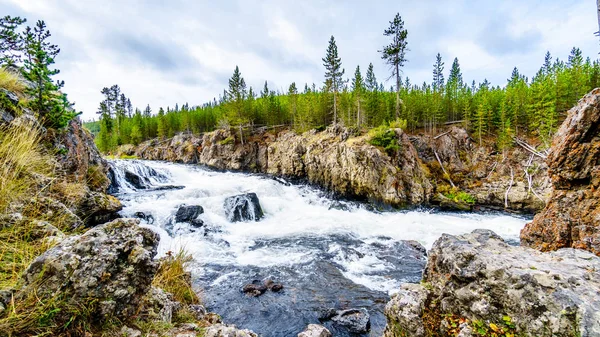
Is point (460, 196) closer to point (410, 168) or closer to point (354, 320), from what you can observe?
point (410, 168)

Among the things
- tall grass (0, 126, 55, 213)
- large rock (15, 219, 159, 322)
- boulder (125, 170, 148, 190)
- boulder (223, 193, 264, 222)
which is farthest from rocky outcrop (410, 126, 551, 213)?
boulder (125, 170, 148, 190)

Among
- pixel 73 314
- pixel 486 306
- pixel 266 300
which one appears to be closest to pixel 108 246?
pixel 73 314

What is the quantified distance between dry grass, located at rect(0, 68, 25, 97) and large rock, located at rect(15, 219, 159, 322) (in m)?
8.07

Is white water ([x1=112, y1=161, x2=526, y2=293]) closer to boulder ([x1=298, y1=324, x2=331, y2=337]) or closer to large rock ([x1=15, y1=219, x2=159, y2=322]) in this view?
boulder ([x1=298, y1=324, x2=331, y2=337])

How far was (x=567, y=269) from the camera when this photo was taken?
10.0 ft

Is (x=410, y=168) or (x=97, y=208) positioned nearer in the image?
(x=97, y=208)

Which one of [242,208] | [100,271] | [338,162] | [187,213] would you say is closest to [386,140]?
[338,162]

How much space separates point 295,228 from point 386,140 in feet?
43.7

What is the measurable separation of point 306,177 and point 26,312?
A: 2895cm

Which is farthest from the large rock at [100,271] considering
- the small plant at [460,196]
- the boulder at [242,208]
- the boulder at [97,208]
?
the small plant at [460,196]

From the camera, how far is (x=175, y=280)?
5.50m

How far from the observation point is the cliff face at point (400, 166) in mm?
21969

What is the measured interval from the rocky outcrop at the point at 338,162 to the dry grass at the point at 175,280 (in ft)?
61.5

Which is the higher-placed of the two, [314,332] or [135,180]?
[135,180]
